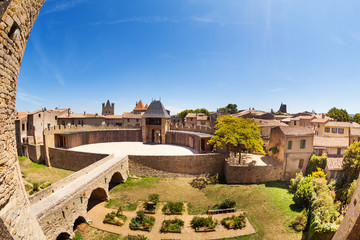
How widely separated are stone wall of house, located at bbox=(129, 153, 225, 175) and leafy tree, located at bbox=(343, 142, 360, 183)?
15.7 m

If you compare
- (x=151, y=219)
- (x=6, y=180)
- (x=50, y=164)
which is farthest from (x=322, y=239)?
(x=50, y=164)

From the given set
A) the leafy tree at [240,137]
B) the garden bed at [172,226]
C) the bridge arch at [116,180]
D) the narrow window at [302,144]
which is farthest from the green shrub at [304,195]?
the bridge arch at [116,180]

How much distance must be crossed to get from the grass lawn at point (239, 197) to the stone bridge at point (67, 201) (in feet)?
10.4

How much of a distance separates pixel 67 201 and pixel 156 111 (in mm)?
26506

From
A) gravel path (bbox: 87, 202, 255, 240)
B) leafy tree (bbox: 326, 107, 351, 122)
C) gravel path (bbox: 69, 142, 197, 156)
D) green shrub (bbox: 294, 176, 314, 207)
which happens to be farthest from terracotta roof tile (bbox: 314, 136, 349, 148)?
leafy tree (bbox: 326, 107, 351, 122)

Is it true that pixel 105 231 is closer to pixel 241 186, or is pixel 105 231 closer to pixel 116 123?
pixel 241 186

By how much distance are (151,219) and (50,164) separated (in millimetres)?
23861

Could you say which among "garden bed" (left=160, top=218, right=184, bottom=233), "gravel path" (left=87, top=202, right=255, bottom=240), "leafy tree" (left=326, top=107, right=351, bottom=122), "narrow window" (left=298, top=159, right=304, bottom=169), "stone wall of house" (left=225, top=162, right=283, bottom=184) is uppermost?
"leafy tree" (left=326, top=107, right=351, bottom=122)

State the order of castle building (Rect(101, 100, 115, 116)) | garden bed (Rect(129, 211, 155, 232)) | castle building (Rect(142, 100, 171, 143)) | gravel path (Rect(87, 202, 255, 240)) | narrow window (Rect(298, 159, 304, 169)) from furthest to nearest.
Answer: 1. castle building (Rect(101, 100, 115, 116))
2. castle building (Rect(142, 100, 171, 143))
3. narrow window (Rect(298, 159, 304, 169))
4. garden bed (Rect(129, 211, 155, 232))
5. gravel path (Rect(87, 202, 255, 240))

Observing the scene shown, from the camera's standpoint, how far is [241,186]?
21.2m

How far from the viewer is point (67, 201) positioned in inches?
476

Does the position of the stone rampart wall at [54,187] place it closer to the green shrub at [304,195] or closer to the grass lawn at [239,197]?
the grass lawn at [239,197]

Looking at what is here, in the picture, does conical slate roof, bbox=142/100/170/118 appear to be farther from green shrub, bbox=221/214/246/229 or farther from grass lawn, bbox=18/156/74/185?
green shrub, bbox=221/214/246/229

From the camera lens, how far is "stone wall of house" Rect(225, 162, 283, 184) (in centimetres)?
2228
